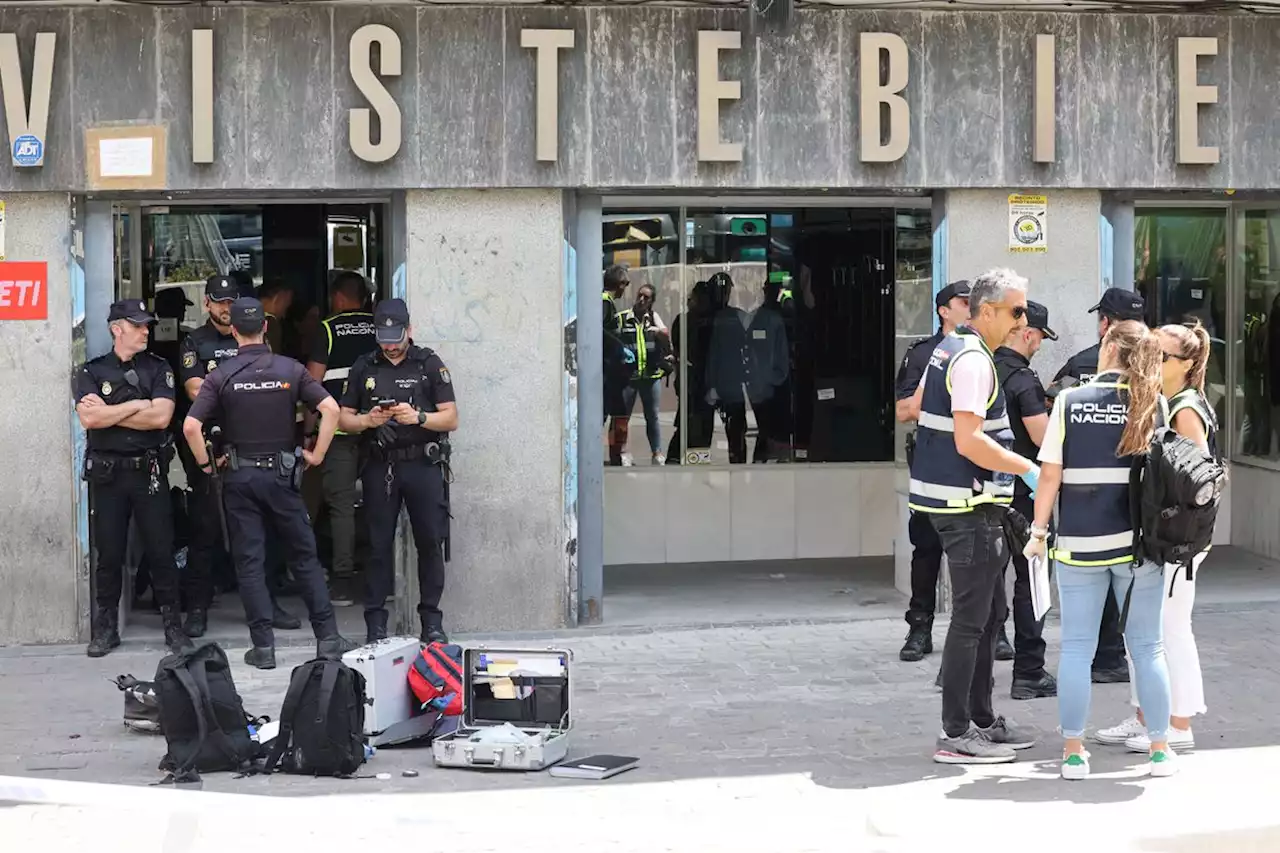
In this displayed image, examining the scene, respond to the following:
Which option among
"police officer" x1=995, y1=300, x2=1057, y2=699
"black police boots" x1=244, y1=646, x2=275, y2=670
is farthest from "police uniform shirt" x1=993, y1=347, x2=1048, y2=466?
"black police boots" x1=244, y1=646, x2=275, y2=670

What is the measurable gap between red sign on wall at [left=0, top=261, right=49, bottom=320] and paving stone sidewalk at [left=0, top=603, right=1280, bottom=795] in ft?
6.21

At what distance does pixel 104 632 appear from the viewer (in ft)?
32.3

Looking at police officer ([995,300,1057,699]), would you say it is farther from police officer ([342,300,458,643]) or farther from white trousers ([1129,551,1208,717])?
police officer ([342,300,458,643])

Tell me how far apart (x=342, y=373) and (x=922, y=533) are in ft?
13.1

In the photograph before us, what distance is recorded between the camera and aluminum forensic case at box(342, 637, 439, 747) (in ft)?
25.1

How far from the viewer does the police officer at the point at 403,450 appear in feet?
31.7

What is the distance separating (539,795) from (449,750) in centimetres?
58

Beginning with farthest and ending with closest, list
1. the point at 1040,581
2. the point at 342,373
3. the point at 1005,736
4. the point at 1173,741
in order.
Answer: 1. the point at 342,373
2. the point at 1005,736
3. the point at 1173,741
4. the point at 1040,581

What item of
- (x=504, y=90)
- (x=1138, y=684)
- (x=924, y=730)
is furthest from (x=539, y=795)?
(x=504, y=90)

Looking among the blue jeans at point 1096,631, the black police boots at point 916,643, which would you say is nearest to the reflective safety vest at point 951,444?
the blue jeans at point 1096,631

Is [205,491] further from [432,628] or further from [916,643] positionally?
[916,643]

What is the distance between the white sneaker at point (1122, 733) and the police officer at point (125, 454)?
5.03 metres

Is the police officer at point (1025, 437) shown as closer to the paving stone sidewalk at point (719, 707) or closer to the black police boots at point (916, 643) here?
Answer: the paving stone sidewalk at point (719, 707)

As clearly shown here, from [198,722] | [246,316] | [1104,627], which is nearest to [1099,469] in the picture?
[1104,627]
